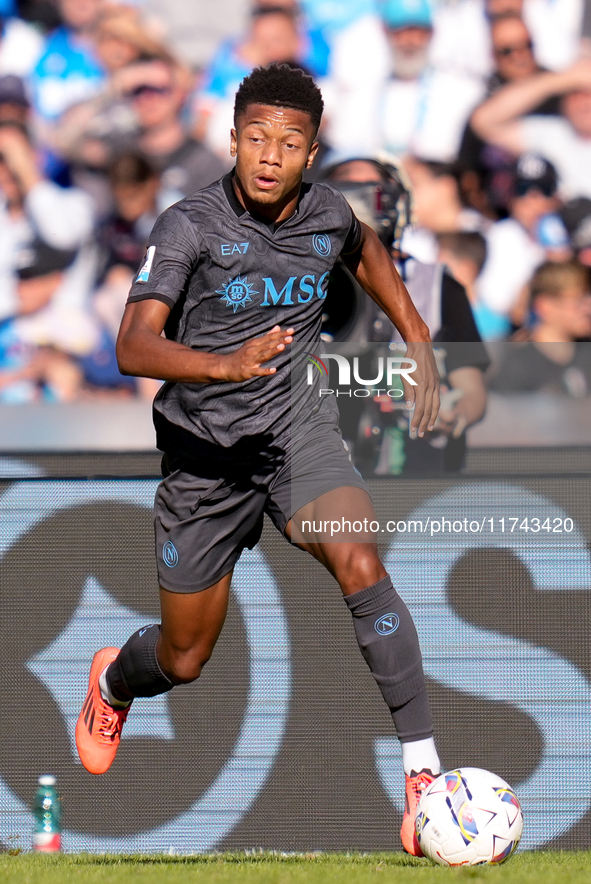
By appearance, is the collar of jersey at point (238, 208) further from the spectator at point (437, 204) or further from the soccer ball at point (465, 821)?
the spectator at point (437, 204)

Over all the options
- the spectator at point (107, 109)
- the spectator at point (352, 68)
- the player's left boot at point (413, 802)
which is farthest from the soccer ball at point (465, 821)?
the spectator at point (107, 109)

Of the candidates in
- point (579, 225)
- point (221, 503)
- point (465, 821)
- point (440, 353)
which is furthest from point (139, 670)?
point (579, 225)

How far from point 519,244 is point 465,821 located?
439cm

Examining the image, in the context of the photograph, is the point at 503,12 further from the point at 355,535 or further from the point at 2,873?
the point at 2,873

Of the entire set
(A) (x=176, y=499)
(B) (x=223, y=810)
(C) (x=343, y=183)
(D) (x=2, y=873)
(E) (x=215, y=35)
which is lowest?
(B) (x=223, y=810)

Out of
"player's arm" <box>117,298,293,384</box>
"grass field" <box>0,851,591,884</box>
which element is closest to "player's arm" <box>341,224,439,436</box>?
"player's arm" <box>117,298,293,384</box>

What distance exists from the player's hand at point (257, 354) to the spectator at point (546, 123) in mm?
4640

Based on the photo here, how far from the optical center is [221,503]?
13.1 feet

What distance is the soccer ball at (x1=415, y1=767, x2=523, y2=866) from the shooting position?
11.2 feet

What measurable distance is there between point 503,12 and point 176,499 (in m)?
4.61

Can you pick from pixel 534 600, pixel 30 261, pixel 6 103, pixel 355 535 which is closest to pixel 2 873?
pixel 355 535

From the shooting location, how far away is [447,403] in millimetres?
4715

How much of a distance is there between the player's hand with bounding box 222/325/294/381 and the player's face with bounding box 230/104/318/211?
31.3 inches

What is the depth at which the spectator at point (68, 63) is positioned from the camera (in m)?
7.38
